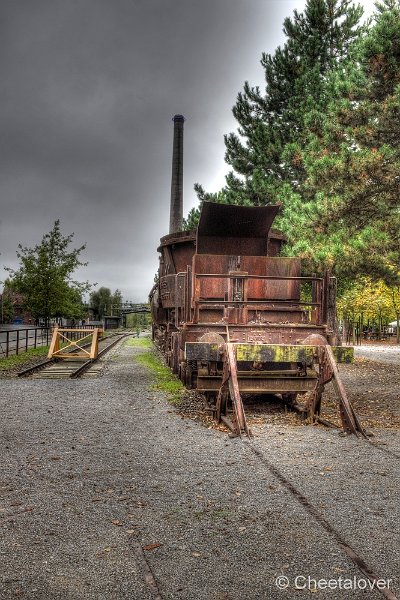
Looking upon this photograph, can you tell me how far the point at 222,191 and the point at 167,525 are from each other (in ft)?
80.6

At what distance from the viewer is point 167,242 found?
12312mm

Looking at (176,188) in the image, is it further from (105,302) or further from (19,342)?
(105,302)

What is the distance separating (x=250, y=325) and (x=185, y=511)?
4248 mm

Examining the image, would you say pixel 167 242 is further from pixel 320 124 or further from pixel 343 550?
pixel 343 550

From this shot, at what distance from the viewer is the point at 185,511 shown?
372 centimetres

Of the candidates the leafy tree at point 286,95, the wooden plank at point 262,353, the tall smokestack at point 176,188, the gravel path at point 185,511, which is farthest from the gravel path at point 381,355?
the tall smokestack at point 176,188

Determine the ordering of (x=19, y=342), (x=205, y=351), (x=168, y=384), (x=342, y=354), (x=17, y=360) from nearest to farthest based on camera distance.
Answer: (x=205, y=351)
(x=342, y=354)
(x=168, y=384)
(x=17, y=360)
(x=19, y=342)

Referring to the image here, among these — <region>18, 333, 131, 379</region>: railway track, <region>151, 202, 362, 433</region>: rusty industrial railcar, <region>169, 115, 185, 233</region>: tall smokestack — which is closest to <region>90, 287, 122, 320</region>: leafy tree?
<region>169, 115, 185, 233</region>: tall smokestack

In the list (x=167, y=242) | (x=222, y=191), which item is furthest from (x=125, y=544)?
(x=222, y=191)

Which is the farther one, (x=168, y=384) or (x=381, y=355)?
(x=381, y=355)

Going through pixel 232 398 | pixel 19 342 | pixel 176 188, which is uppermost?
pixel 176 188

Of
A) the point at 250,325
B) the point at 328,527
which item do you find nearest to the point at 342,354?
the point at 250,325

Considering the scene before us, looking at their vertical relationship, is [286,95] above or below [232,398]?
above

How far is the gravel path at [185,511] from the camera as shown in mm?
2771
